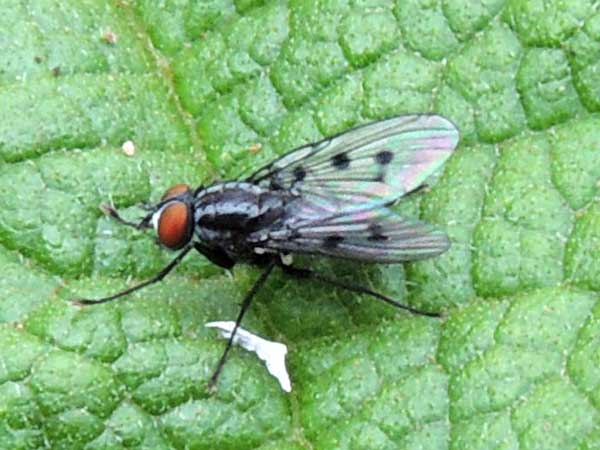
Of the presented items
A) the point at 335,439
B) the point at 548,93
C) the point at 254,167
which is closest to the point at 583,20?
the point at 548,93

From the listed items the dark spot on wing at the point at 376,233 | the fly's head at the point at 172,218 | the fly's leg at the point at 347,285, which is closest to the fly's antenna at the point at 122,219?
the fly's head at the point at 172,218

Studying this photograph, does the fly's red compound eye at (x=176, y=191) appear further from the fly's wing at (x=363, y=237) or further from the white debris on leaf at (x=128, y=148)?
the fly's wing at (x=363, y=237)

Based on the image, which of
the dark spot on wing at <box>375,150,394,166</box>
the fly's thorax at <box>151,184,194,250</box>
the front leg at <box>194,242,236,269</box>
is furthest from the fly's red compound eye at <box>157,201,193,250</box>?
the dark spot on wing at <box>375,150,394,166</box>

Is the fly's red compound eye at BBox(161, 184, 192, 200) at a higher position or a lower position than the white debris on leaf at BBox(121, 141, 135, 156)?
lower

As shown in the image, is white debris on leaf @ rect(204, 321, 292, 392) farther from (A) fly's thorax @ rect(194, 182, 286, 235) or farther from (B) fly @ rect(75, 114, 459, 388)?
(A) fly's thorax @ rect(194, 182, 286, 235)

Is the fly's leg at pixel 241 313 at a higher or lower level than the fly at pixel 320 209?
lower

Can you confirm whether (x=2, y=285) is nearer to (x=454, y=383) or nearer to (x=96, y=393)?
(x=96, y=393)
